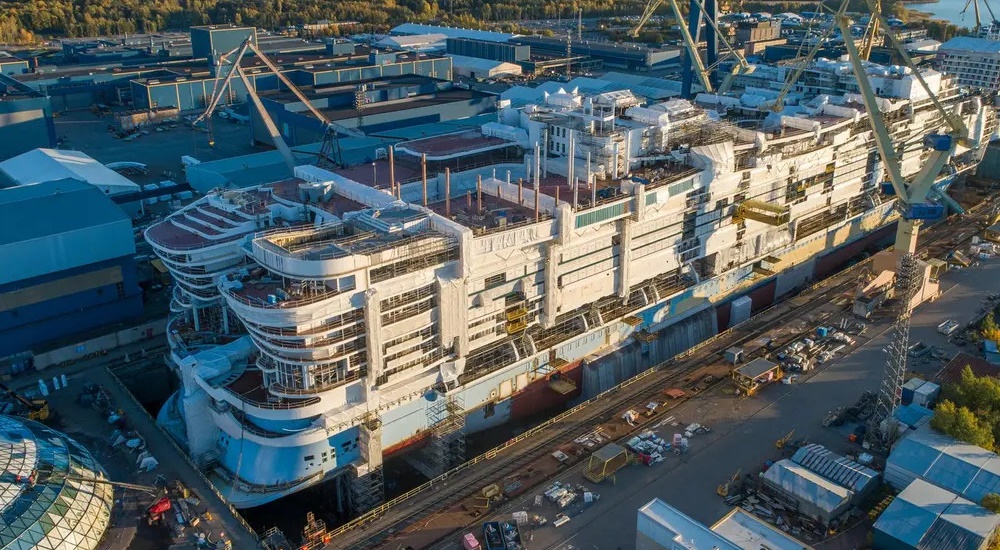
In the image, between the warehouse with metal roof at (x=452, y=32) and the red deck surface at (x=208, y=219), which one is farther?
the warehouse with metal roof at (x=452, y=32)

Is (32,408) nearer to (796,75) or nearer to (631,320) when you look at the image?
(631,320)

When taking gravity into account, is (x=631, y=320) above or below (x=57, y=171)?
below

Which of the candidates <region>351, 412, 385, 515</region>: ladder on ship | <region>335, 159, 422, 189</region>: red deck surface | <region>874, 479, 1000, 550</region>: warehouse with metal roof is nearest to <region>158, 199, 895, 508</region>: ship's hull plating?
<region>351, 412, 385, 515</region>: ladder on ship

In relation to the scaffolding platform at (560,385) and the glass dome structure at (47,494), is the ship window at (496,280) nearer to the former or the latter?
the scaffolding platform at (560,385)

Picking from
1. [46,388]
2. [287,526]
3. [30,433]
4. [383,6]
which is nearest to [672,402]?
[287,526]

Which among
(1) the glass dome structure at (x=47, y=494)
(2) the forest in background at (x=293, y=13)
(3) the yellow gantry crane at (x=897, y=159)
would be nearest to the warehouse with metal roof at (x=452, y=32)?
(2) the forest in background at (x=293, y=13)

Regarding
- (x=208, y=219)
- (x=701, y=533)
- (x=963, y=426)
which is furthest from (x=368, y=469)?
(x=963, y=426)
